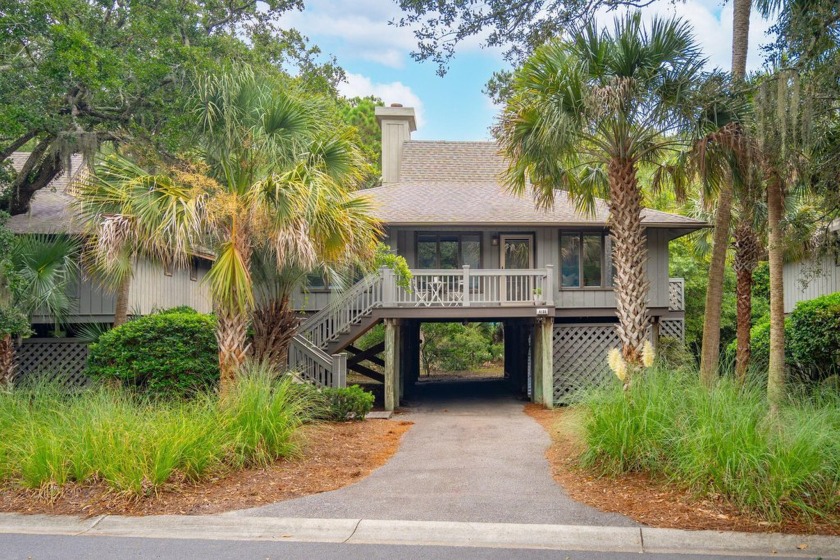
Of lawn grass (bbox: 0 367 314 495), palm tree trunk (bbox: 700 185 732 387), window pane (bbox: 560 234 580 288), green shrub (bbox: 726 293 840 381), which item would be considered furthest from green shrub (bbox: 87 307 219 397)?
green shrub (bbox: 726 293 840 381)

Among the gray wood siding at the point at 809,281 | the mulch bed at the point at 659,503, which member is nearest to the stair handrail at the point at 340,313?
the mulch bed at the point at 659,503

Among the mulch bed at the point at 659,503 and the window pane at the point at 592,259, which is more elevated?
the window pane at the point at 592,259

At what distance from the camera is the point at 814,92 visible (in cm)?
800

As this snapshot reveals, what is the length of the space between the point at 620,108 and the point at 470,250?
30.3 feet

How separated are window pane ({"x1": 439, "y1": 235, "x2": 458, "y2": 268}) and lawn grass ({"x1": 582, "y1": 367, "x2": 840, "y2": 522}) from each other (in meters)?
10.1

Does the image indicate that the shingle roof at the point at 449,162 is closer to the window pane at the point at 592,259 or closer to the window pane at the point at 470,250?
the window pane at the point at 470,250

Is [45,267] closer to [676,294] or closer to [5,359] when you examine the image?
[5,359]

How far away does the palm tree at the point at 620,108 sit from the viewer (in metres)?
9.72

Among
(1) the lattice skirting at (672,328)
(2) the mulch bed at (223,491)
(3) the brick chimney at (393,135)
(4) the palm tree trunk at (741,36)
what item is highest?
(3) the brick chimney at (393,135)

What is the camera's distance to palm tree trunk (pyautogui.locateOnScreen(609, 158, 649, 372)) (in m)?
10.4

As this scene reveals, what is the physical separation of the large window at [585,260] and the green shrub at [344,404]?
6969mm

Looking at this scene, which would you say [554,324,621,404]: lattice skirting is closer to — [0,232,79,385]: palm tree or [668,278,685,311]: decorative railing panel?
[668,278,685,311]: decorative railing panel

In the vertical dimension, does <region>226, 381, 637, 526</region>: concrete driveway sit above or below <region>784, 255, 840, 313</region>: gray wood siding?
below

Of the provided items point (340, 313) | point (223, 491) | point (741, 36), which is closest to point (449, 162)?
point (340, 313)
